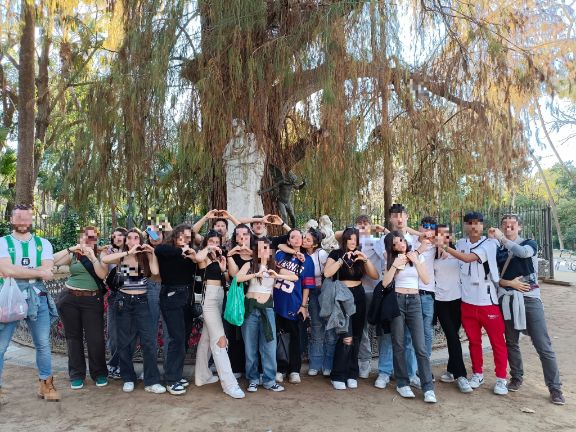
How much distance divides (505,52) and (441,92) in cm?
97

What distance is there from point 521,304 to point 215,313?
302 cm

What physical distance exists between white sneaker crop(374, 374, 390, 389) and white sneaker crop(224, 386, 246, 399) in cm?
138

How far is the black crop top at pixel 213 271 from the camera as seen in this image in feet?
15.2

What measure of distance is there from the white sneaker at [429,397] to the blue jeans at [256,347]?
1482mm

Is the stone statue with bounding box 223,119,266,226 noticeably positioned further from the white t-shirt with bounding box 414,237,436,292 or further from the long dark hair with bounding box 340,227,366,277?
the white t-shirt with bounding box 414,237,436,292

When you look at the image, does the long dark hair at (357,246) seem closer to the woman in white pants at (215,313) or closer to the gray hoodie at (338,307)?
the gray hoodie at (338,307)

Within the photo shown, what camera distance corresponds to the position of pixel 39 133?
1630 centimetres

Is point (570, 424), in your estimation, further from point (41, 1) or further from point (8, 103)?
point (8, 103)

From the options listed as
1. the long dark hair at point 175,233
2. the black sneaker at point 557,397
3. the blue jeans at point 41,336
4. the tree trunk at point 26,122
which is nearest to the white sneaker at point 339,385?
the black sneaker at point 557,397

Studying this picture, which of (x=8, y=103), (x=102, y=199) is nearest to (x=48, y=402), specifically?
(x=102, y=199)

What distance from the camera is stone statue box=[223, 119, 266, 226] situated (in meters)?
6.18

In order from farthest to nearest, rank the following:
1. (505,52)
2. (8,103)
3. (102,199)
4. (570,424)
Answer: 1. (8,103)
2. (102,199)
3. (505,52)
4. (570,424)

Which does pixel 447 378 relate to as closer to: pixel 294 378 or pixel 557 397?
pixel 557 397

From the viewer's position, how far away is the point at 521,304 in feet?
14.8
